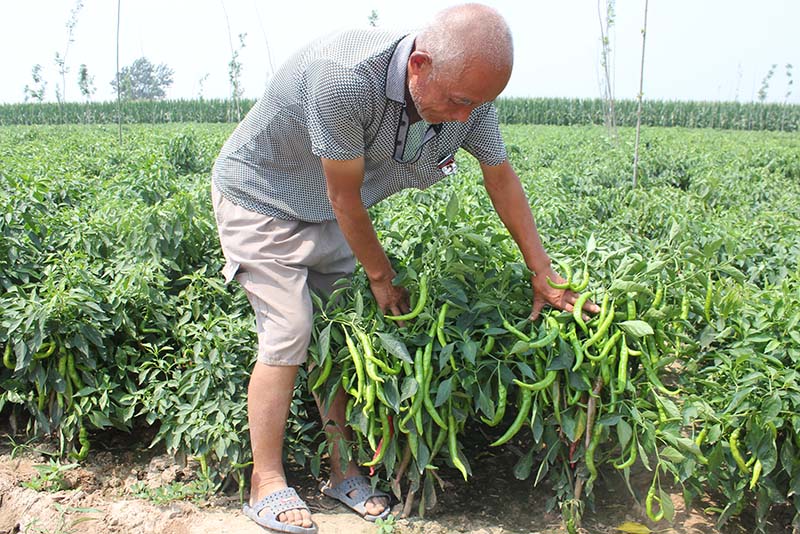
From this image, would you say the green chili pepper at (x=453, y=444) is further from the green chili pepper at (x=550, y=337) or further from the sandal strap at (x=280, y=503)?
the sandal strap at (x=280, y=503)

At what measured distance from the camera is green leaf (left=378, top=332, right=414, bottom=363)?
92.6 inches

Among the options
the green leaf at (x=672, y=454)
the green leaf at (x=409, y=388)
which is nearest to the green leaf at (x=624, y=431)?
the green leaf at (x=672, y=454)

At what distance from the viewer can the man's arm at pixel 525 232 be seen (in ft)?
8.05

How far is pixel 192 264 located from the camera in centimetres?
336

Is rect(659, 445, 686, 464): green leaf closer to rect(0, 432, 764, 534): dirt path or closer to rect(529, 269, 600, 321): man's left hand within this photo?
rect(0, 432, 764, 534): dirt path

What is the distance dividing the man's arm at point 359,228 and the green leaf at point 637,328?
72 cm

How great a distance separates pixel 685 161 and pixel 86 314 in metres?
6.89

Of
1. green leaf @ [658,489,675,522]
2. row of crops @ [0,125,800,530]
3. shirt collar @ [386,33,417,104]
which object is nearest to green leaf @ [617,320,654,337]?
row of crops @ [0,125,800,530]

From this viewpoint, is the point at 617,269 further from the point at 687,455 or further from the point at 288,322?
the point at 288,322

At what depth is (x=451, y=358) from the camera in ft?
7.74

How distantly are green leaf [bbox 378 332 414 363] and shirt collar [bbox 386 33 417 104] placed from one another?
75 cm

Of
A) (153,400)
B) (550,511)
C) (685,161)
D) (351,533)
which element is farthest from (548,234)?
(685,161)

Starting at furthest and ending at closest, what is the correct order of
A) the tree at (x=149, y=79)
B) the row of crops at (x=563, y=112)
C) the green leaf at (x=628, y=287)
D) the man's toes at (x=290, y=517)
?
the tree at (x=149, y=79) < the row of crops at (x=563, y=112) < the man's toes at (x=290, y=517) < the green leaf at (x=628, y=287)

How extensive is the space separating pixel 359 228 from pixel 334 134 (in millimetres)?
310
